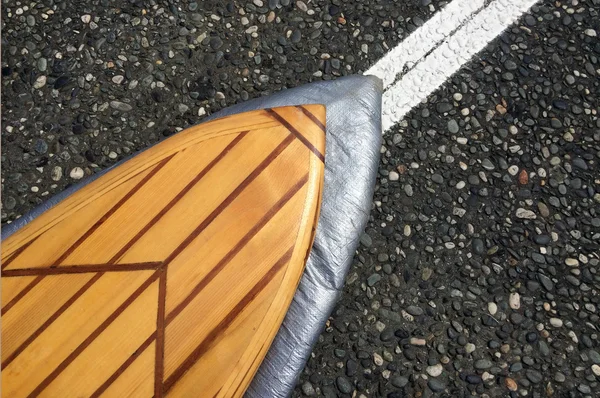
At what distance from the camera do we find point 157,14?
9.53 ft

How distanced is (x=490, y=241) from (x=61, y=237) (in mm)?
1514

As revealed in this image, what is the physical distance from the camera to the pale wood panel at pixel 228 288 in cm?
232

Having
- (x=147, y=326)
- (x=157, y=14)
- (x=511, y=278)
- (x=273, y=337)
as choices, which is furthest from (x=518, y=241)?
(x=157, y=14)

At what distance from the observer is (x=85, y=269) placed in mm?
2375

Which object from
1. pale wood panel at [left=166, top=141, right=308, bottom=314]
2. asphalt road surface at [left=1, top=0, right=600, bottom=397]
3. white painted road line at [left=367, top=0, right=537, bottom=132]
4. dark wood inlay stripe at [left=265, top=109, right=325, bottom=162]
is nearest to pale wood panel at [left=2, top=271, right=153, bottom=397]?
pale wood panel at [left=166, top=141, right=308, bottom=314]

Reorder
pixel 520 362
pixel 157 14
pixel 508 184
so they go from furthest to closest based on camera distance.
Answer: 1. pixel 157 14
2. pixel 508 184
3. pixel 520 362

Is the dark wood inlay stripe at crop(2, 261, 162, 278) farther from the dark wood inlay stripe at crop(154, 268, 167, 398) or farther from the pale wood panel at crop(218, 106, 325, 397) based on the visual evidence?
the pale wood panel at crop(218, 106, 325, 397)

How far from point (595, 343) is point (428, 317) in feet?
1.90

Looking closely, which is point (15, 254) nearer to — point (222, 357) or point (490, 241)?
point (222, 357)

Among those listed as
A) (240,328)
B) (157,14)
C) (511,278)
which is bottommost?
(511,278)

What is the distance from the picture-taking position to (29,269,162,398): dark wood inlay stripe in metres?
2.27

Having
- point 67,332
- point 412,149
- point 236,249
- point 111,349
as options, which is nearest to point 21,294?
point 67,332

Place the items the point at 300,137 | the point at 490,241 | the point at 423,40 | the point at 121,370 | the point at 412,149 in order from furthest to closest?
the point at 423,40, the point at 412,149, the point at 490,241, the point at 300,137, the point at 121,370

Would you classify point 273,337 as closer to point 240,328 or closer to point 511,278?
point 240,328
